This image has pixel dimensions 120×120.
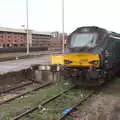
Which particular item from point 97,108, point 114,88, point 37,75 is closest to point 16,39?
point 37,75

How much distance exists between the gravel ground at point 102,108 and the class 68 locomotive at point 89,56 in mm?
969

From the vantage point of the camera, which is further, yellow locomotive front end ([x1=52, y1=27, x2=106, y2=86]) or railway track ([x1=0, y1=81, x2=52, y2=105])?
yellow locomotive front end ([x1=52, y1=27, x2=106, y2=86])

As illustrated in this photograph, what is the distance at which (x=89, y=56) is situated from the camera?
13836 millimetres

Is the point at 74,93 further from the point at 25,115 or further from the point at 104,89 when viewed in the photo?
the point at 25,115

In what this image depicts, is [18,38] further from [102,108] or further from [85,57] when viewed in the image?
[102,108]

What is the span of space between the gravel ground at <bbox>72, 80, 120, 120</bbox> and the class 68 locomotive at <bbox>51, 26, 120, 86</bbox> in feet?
3.18

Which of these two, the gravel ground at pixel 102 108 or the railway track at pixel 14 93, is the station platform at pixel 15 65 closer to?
the railway track at pixel 14 93

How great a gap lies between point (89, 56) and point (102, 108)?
136 inches

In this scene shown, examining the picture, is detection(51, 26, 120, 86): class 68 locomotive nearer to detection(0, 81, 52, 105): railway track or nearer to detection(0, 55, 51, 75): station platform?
detection(0, 81, 52, 105): railway track

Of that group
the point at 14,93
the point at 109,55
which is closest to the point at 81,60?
the point at 109,55

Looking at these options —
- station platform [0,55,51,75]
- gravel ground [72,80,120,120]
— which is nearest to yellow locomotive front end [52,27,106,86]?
gravel ground [72,80,120,120]

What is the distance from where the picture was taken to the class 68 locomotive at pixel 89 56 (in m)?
13.8

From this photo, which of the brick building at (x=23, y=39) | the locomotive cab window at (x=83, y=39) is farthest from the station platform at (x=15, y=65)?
the brick building at (x=23, y=39)

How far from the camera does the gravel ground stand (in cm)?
980
